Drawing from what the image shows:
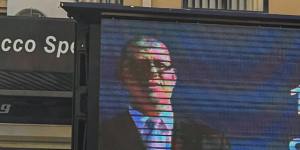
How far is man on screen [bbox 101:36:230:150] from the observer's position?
5203 mm

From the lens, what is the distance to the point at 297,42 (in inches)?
221

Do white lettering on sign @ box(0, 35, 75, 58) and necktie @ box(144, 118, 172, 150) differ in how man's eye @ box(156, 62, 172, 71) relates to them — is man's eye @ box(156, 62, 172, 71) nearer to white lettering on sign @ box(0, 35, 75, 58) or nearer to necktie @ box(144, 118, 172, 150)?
necktie @ box(144, 118, 172, 150)

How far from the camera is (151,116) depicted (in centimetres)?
526

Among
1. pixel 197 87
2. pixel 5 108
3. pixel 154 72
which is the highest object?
pixel 154 72

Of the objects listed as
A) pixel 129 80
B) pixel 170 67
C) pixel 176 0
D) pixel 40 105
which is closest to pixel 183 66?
pixel 170 67

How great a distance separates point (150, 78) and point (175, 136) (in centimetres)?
62

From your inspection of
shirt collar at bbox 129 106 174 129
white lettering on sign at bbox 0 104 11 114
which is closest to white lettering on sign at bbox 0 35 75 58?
white lettering on sign at bbox 0 104 11 114

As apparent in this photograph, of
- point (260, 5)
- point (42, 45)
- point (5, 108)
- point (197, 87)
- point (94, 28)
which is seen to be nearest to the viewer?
point (197, 87)

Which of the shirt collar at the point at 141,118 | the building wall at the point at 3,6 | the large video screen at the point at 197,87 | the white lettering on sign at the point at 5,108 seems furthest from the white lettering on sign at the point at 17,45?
the shirt collar at the point at 141,118

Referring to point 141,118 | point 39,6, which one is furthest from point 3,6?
point 141,118

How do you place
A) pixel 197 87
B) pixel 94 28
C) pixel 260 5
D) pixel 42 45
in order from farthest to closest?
pixel 260 5 → pixel 42 45 → pixel 94 28 → pixel 197 87

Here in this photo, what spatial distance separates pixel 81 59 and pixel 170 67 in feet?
3.06

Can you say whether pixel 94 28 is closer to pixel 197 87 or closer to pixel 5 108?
pixel 197 87

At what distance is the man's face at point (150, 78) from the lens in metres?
5.29
